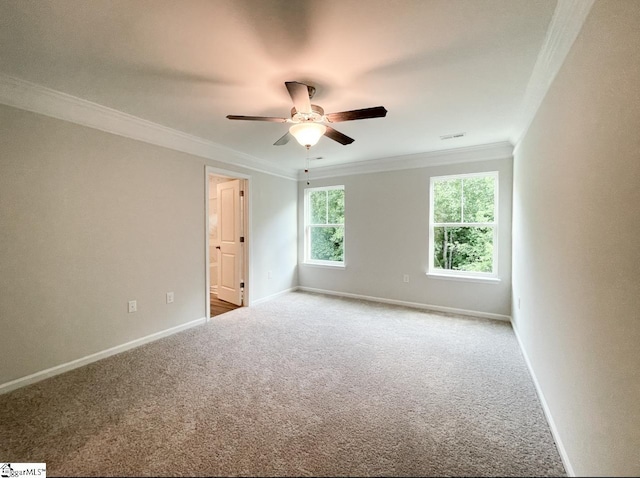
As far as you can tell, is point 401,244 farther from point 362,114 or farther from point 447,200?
point 362,114

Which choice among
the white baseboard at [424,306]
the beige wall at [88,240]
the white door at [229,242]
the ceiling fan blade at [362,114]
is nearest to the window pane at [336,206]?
the white baseboard at [424,306]

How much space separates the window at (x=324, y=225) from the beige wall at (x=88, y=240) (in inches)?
84.2

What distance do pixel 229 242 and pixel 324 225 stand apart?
1751 mm

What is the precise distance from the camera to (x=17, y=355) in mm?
2062

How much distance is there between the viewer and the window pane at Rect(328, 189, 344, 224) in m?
4.90

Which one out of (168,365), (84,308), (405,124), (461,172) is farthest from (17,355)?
(461,172)

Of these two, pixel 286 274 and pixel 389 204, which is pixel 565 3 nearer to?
pixel 389 204

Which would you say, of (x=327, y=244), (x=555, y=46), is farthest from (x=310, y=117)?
(x=327, y=244)

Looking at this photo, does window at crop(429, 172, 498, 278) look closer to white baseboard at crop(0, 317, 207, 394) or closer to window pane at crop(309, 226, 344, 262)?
window pane at crop(309, 226, 344, 262)

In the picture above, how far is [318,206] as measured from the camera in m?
5.22

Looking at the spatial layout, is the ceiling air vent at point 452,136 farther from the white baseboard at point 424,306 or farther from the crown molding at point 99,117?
the crown molding at point 99,117

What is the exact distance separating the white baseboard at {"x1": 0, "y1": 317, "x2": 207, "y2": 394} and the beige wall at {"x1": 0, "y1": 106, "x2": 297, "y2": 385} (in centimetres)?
4

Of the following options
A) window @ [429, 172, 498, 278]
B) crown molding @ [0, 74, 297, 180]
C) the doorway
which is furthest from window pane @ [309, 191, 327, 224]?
window @ [429, 172, 498, 278]

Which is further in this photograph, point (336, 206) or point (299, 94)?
point (336, 206)
